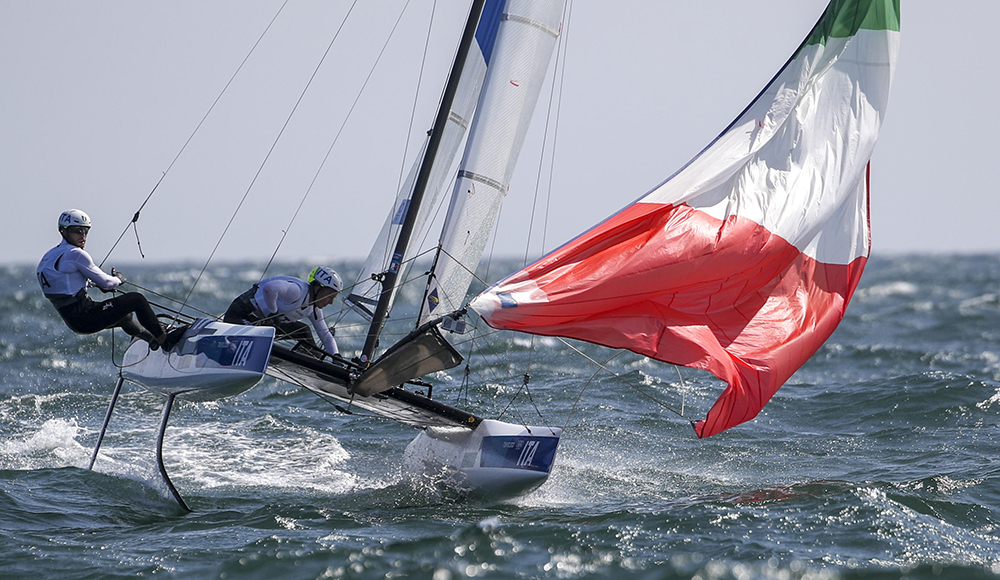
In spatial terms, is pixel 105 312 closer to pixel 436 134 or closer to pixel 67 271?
pixel 67 271

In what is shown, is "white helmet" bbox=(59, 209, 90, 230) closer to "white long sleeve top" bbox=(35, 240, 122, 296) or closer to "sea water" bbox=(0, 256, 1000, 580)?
"white long sleeve top" bbox=(35, 240, 122, 296)

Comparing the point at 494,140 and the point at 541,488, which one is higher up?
the point at 494,140

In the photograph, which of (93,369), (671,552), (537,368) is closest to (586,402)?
(537,368)

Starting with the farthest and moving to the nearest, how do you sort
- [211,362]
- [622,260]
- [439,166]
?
[439,166], [622,260], [211,362]

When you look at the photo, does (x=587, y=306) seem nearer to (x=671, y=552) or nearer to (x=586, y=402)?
(x=671, y=552)

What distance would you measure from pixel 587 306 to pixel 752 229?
1.35 meters

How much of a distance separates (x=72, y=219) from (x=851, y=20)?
5.18m

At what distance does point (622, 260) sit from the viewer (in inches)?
233

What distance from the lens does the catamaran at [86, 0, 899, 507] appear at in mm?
5816

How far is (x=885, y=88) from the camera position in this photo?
6.84m

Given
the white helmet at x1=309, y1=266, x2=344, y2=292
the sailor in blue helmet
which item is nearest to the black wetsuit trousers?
the sailor in blue helmet

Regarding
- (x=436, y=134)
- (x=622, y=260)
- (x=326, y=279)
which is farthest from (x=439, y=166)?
(x=622, y=260)

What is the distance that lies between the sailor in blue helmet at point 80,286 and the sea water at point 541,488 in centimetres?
107

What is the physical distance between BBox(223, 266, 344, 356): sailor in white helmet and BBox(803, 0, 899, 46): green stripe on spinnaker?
11.9 feet
